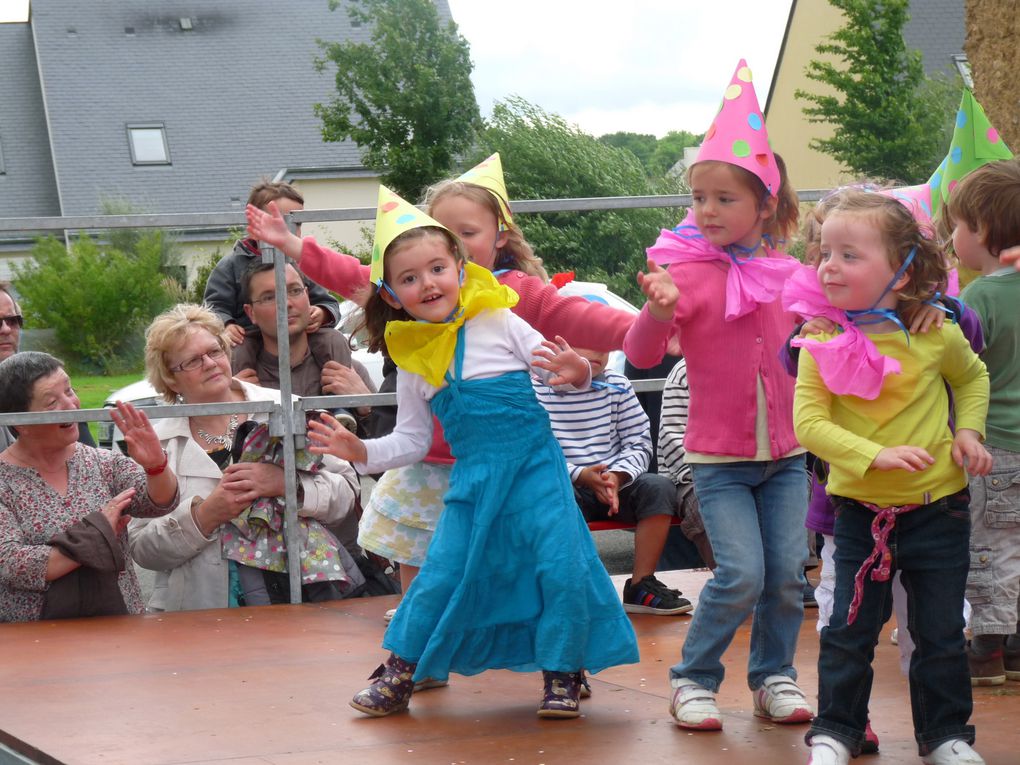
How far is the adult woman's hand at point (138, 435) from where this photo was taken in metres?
4.97

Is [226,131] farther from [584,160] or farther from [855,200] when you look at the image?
[855,200]

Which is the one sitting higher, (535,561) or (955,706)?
(535,561)

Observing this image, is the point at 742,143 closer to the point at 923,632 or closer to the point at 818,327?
the point at 818,327

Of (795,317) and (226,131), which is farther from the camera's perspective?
(226,131)

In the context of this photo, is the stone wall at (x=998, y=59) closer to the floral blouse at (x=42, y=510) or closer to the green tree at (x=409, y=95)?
the floral blouse at (x=42, y=510)

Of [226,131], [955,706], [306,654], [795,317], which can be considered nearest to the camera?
[955,706]

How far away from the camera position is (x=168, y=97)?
45.8 m

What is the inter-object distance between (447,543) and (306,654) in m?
1.02

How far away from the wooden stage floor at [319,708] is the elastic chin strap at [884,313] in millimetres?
1021

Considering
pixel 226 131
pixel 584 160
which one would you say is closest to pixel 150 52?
pixel 226 131

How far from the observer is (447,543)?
3842 mm

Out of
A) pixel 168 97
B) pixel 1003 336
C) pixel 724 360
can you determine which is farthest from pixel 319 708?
pixel 168 97

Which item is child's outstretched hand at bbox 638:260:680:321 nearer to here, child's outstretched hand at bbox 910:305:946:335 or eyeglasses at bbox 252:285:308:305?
child's outstretched hand at bbox 910:305:946:335

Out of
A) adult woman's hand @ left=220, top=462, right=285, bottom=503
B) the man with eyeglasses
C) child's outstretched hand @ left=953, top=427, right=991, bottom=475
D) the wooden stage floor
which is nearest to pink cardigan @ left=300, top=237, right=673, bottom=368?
child's outstretched hand @ left=953, top=427, right=991, bottom=475
